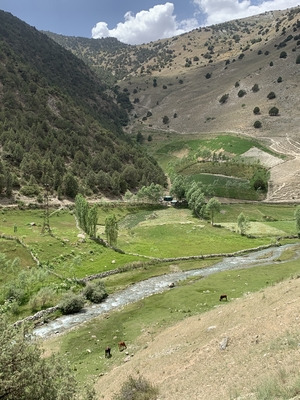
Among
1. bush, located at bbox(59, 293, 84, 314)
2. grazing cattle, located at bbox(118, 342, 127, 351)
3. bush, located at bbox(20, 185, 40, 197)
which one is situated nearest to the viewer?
grazing cattle, located at bbox(118, 342, 127, 351)

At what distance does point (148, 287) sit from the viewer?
61.4 meters

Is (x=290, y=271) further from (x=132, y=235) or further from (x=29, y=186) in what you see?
(x=29, y=186)

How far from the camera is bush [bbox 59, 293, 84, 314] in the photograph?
166ft

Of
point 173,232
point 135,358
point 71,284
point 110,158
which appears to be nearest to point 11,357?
point 135,358

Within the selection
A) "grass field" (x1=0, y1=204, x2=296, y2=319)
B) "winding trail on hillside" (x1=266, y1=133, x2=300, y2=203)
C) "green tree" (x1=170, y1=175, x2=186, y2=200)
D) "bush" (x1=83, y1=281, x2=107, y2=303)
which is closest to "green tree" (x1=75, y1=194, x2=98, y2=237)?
"grass field" (x1=0, y1=204, x2=296, y2=319)

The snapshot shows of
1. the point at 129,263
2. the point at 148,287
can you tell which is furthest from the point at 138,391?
the point at 129,263

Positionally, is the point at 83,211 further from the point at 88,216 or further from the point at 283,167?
the point at 283,167

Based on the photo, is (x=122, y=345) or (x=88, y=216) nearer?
(x=122, y=345)

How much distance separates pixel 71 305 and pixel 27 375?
3386cm

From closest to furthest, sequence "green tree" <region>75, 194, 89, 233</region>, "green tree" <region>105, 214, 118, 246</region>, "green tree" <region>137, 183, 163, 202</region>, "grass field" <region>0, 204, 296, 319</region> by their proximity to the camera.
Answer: "grass field" <region>0, 204, 296, 319</region>, "green tree" <region>105, 214, 118, 246</region>, "green tree" <region>75, 194, 89, 233</region>, "green tree" <region>137, 183, 163, 202</region>

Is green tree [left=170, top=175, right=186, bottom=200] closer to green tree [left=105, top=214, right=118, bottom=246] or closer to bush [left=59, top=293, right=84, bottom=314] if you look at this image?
green tree [left=105, top=214, right=118, bottom=246]

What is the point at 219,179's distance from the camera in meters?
162

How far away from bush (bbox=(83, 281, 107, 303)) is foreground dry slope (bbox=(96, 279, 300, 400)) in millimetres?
17948

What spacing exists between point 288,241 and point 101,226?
57.3 metres
